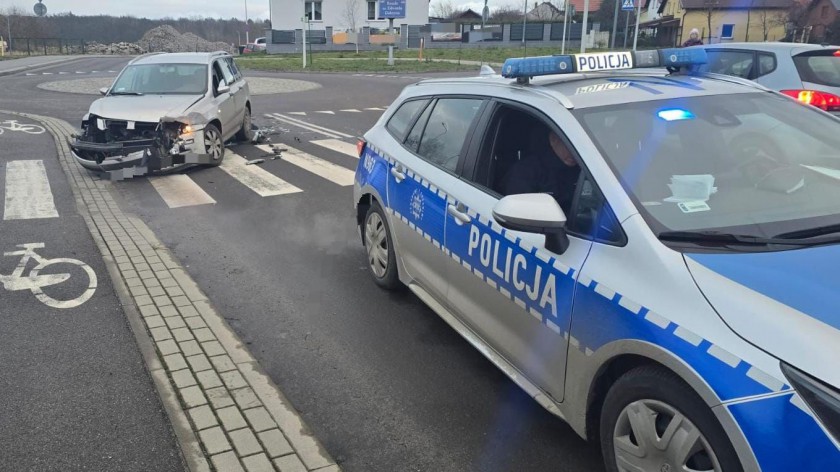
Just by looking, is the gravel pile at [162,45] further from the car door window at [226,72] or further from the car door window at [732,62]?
the car door window at [732,62]

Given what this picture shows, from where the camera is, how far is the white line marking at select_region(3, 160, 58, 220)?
7676 millimetres

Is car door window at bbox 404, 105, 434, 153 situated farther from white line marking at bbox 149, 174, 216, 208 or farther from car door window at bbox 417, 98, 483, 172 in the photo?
white line marking at bbox 149, 174, 216, 208

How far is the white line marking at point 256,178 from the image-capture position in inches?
355

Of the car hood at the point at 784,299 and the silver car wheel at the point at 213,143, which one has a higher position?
the car hood at the point at 784,299

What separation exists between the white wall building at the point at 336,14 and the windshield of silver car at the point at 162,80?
228 ft

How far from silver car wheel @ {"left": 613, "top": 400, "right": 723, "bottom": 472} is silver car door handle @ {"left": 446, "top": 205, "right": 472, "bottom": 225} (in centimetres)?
142

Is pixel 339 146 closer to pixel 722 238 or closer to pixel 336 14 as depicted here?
pixel 722 238

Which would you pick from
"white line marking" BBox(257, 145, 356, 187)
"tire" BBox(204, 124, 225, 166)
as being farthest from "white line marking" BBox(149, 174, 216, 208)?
"white line marking" BBox(257, 145, 356, 187)

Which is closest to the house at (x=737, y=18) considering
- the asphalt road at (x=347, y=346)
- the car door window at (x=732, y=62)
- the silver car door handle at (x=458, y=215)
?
the car door window at (x=732, y=62)

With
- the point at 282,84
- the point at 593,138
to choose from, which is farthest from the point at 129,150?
the point at 282,84

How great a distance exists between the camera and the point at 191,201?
8.50 m

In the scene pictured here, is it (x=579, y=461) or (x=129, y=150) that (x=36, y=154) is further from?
(x=579, y=461)

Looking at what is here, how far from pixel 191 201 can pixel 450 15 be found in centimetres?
10867

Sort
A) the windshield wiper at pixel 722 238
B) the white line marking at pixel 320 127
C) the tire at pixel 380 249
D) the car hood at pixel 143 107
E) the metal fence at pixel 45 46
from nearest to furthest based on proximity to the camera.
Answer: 1. the windshield wiper at pixel 722 238
2. the tire at pixel 380 249
3. the car hood at pixel 143 107
4. the white line marking at pixel 320 127
5. the metal fence at pixel 45 46
